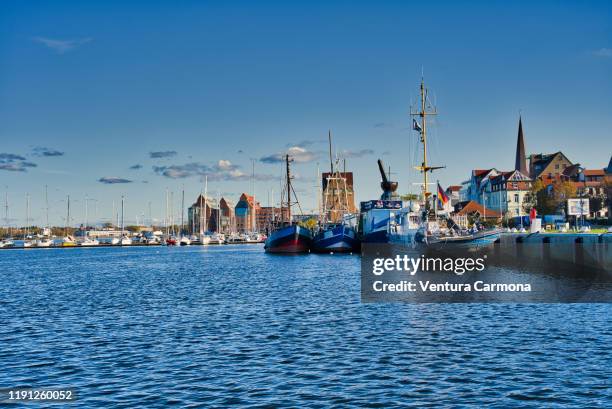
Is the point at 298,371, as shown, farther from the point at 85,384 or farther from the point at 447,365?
the point at 85,384

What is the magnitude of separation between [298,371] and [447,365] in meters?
5.23

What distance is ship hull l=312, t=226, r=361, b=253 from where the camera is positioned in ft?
379

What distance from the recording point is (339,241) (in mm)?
115188

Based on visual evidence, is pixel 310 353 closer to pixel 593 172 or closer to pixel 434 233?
pixel 434 233

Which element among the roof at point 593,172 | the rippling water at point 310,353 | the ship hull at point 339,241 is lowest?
the rippling water at point 310,353

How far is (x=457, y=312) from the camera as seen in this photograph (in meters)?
36.5

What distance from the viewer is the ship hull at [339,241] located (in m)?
116

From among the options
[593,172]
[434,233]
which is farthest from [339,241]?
[593,172]

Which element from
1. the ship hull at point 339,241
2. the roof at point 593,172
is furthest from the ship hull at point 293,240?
the roof at point 593,172

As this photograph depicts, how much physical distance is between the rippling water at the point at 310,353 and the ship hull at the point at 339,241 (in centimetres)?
6983

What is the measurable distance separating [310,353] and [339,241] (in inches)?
3525

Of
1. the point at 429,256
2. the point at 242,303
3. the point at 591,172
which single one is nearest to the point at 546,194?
the point at 591,172

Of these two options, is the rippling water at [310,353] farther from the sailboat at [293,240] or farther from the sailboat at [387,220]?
the sailboat at [293,240]

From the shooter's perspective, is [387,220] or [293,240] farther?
[293,240]
